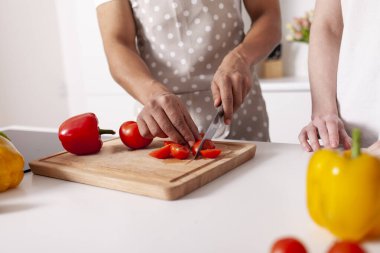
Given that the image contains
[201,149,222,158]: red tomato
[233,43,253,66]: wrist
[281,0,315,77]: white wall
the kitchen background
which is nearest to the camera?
[201,149,222,158]: red tomato

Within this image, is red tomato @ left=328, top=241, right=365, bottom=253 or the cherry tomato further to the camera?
the cherry tomato

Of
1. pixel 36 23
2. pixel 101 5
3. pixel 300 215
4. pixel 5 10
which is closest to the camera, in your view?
pixel 300 215

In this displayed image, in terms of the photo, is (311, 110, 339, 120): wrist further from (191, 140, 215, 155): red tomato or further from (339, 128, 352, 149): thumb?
(191, 140, 215, 155): red tomato

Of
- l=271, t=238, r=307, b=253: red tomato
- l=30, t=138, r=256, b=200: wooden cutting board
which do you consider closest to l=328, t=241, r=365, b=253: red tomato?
l=271, t=238, r=307, b=253: red tomato

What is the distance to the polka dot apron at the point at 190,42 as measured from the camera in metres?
1.17

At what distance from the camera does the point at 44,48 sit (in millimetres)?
2617

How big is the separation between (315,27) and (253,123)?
1.20 feet

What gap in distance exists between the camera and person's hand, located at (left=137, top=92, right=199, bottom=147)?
873mm

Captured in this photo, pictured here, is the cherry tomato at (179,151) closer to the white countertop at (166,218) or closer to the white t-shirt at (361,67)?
the white countertop at (166,218)

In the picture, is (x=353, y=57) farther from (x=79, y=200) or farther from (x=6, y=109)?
(x=6, y=109)

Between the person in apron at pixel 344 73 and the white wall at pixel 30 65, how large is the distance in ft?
6.47

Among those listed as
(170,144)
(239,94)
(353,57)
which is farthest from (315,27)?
(170,144)

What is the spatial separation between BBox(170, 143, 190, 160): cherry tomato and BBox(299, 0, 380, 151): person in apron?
0.88ft

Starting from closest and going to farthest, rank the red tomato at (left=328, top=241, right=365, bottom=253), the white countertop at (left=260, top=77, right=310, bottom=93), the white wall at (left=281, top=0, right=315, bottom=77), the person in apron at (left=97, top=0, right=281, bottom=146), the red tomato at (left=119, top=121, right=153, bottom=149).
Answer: the red tomato at (left=328, top=241, right=365, bottom=253)
the red tomato at (left=119, top=121, right=153, bottom=149)
the person in apron at (left=97, top=0, right=281, bottom=146)
the white countertop at (left=260, top=77, right=310, bottom=93)
the white wall at (left=281, top=0, right=315, bottom=77)
